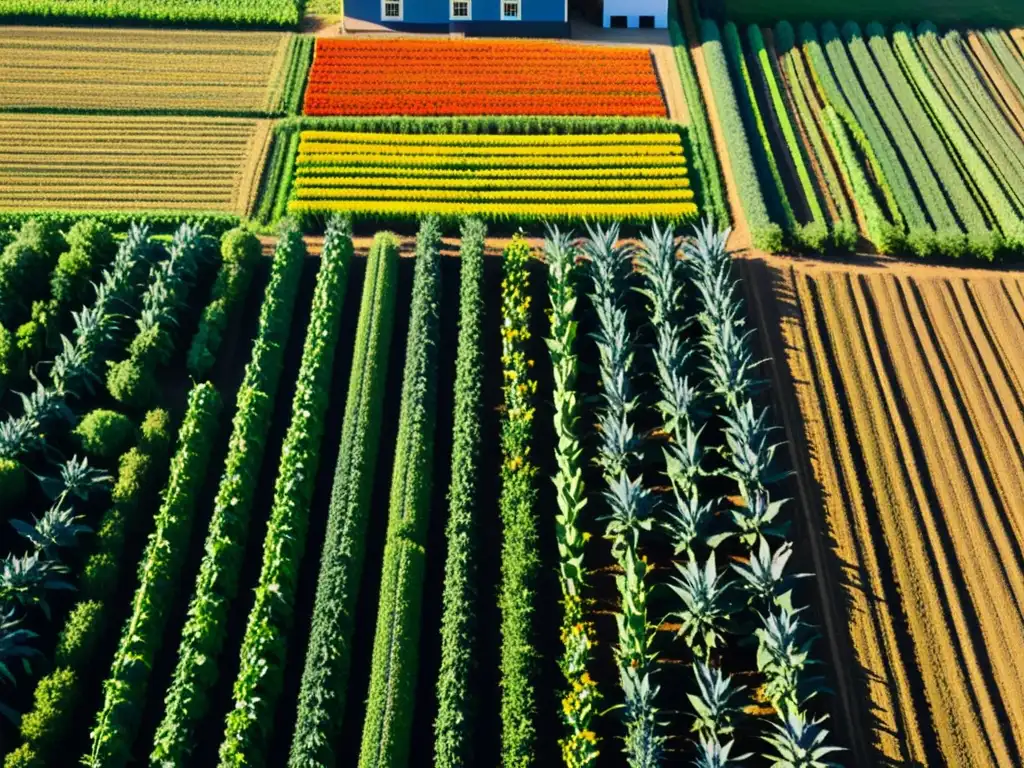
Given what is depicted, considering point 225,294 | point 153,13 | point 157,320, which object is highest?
point 153,13

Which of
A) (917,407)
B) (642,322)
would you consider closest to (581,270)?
(642,322)

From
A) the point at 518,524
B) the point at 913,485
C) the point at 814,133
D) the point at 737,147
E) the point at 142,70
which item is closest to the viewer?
the point at 518,524

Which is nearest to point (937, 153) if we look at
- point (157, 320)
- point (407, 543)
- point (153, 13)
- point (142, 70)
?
point (407, 543)

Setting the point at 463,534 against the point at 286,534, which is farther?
the point at 463,534

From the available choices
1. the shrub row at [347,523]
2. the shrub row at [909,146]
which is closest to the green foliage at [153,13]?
the shrub row at [347,523]

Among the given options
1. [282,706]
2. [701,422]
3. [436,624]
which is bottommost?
[282,706]

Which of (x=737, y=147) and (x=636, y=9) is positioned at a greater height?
(x=636, y=9)

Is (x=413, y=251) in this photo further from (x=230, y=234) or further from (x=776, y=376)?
(x=776, y=376)

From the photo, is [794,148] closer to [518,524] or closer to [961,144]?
Result: [961,144]

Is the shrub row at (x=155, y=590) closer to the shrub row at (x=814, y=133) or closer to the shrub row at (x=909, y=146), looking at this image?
the shrub row at (x=814, y=133)
